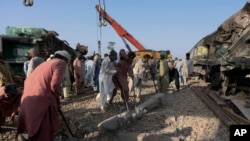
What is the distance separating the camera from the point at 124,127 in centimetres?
737

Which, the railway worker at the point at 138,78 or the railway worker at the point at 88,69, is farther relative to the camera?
the railway worker at the point at 88,69

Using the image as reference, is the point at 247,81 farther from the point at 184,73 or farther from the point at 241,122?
the point at 241,122

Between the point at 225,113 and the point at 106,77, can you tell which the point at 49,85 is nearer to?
the point at 106,77

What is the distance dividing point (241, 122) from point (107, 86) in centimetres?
328

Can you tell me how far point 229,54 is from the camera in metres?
13.1

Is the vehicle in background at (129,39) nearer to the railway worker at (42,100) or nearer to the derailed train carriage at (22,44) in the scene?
the derailed train carriage at (22,44)

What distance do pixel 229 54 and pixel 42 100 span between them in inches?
374

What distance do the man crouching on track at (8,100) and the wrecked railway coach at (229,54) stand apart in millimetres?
7035

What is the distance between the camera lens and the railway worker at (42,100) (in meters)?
4.93

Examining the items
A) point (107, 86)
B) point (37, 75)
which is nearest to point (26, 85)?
point (37, 75)

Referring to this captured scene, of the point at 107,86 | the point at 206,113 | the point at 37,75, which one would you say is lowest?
the point at 206,113

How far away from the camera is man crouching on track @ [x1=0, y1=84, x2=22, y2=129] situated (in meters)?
6.54

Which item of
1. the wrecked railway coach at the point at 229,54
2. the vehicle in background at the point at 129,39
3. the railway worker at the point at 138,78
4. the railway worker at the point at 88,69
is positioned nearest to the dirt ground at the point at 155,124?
the railway worker at the point at 138,78

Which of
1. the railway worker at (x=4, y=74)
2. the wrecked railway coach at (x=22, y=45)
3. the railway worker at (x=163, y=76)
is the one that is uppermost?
the wrecked railway coach at (x=22, y=45)
